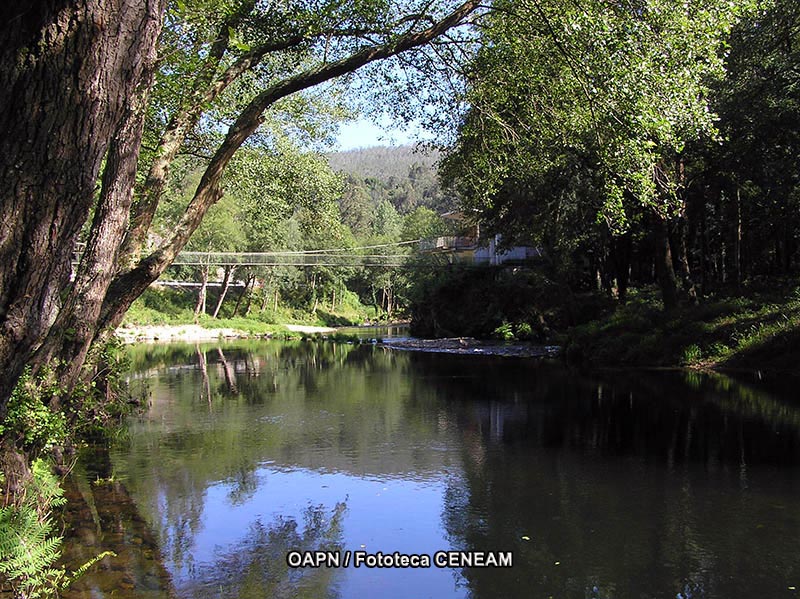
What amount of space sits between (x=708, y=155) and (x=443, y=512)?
14958 mm

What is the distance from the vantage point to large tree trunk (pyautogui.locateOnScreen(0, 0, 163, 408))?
8.67 feet

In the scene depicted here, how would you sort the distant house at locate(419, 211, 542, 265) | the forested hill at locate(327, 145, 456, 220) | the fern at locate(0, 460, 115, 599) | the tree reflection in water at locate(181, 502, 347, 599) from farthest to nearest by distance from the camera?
the forested hill at locate(327, 145, 456, 220) → the distant house at locate(419, 211, 542, 265) → the tree reflection in water at locate(181, 502, 347, 599) → the fern at locate(0, 460, 115, 599)

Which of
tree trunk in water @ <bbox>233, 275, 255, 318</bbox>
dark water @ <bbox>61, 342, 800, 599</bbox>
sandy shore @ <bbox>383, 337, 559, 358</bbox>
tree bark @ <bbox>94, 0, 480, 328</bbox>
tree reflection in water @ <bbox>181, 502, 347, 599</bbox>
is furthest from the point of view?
tree trunk in water @ <bbox>233, 275, 255, 318</bbox>

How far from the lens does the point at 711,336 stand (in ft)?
61.8

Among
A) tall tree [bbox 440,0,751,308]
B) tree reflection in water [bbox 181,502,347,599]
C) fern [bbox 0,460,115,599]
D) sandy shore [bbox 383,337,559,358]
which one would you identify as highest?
tall tree [bbox 440,0,751,308]

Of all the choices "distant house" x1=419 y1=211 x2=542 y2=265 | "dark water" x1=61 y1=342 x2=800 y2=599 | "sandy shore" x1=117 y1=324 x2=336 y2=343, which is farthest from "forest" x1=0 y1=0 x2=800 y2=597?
"sandy shore" x1=117 y1=324 x2=336 y2=343

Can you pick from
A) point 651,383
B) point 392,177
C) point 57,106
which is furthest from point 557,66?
point 392,177

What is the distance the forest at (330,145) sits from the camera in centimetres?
278

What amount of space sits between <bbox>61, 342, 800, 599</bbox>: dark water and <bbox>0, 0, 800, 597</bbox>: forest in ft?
3.79

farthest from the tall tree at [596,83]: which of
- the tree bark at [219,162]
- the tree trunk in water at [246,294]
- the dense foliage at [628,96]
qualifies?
the tree trunk in water at [246,294]

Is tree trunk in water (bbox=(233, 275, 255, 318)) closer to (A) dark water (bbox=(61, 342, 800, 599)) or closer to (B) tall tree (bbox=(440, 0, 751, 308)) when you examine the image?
(A) dark water (bbox=(61, 342, 800, 599))

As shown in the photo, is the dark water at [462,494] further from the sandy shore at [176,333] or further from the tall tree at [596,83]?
the sandy shore at [176,333]

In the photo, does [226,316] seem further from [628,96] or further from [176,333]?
[628,96]

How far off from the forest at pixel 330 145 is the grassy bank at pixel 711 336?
7 centimetres
